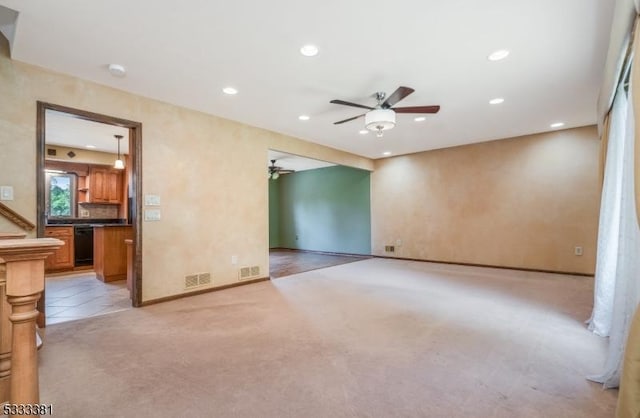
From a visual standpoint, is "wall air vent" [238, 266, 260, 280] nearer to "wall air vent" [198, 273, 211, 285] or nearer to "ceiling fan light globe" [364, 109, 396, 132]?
"wall air vent" [198, 273, 211, 285]

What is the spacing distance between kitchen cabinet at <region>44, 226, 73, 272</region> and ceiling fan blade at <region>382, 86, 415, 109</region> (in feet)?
21.7

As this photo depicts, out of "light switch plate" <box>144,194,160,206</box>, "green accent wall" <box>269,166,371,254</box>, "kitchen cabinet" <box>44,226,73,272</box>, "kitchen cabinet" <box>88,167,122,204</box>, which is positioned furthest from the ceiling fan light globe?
"kitchen cabinet" <box>88,167,122,204</box>

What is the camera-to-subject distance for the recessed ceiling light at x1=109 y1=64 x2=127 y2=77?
9.97 ft

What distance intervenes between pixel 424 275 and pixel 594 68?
3.76m

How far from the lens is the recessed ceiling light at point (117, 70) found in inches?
120

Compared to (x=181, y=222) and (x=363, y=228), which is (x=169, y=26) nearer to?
(x=181, y=222)

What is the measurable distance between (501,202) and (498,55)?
4.06 m

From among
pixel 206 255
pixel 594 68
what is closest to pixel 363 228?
pixel 206 255

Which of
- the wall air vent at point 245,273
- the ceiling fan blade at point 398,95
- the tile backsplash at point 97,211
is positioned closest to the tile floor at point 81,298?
the wall air vent at point 245,273

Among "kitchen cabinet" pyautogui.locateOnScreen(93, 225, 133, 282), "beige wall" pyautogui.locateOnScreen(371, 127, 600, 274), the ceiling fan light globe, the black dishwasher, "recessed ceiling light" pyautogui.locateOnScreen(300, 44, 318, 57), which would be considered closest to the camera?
"recessed ceiling light" pyautogui.locateOnScreen(300, 44, 318, 57)

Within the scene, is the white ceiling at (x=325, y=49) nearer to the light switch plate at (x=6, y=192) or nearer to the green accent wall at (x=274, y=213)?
the light switch plate at (x=6, y=192)

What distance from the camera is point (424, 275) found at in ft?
18.2

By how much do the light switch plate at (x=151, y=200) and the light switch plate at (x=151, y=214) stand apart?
8cm

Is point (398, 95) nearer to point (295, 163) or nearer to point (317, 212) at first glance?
point (295, 163)
